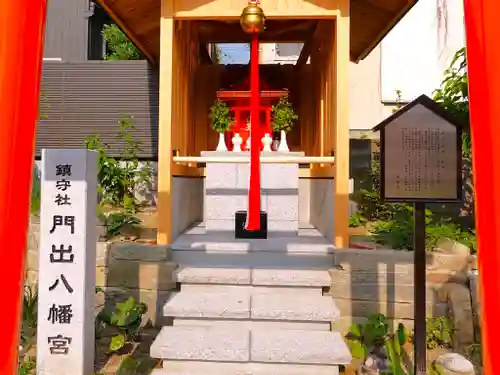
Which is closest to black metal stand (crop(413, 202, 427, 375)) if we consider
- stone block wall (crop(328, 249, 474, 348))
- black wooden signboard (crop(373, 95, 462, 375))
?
black wooden signboard (crop(373, 95, 462, 375))

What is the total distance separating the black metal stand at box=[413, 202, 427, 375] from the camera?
3.06m

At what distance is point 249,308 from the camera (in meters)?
3.59

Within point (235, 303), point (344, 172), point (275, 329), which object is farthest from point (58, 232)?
point (344, 172)

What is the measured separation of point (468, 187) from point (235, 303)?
14.2ft

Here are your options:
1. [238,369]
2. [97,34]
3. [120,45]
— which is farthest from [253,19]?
[97,34]

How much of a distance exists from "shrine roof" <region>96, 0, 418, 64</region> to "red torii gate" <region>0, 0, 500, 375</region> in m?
3.74

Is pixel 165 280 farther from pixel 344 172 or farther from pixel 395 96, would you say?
pixel 395 96

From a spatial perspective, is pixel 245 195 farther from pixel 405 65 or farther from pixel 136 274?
pixel 405 65

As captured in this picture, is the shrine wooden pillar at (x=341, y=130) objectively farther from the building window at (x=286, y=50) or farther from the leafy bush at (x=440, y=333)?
the building window at (x=286, y=50)

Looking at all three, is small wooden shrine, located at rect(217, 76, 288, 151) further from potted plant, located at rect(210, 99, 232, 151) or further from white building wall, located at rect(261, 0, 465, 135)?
white building wall, located at rect(261, 0, 465, 135)

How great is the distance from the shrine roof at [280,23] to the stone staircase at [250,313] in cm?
300

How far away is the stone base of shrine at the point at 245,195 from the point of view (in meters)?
5.64

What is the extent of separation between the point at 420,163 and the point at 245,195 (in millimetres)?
2914

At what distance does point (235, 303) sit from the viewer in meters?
3.65
